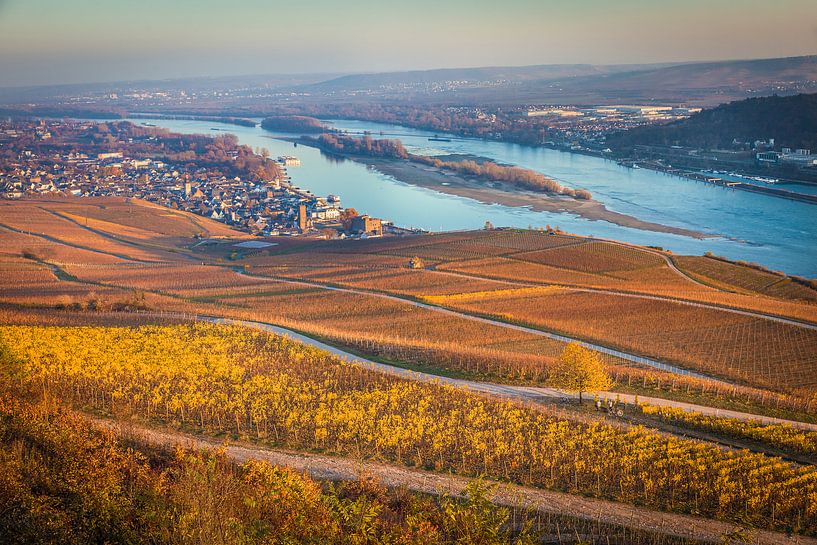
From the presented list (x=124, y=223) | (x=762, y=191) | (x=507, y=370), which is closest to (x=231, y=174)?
(x=124, y=223)

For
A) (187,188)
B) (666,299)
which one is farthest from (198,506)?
(187,188)

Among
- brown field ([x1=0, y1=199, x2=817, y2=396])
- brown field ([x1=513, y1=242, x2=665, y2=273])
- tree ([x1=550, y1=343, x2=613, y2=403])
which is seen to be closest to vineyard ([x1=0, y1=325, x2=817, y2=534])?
tree ([x1=550, y1=343, x2=613, y2=403])

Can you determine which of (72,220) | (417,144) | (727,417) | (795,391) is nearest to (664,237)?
(795,391)

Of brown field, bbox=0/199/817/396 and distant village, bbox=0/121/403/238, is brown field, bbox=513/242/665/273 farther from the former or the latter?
distant village, bbox=0/121/403/238

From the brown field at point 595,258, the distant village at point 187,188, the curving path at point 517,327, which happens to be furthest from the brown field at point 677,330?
the distant village at point 187,188

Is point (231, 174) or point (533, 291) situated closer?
point (533, 291)

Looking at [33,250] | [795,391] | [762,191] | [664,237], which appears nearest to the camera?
[795,391]

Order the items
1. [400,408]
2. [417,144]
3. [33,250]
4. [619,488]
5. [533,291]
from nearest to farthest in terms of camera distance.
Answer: [619,488], [400,408], [533,291], [33,250], [417,144]

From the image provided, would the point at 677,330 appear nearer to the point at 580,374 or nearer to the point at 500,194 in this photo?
the point at 580,374

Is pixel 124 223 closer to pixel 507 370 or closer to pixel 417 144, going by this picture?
pixel 507 370
